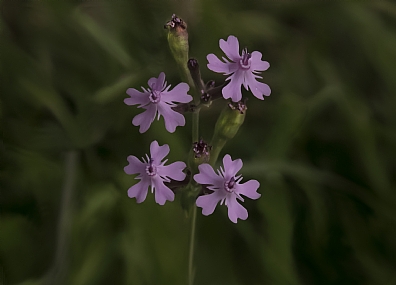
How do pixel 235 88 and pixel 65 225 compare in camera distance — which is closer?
pixel 235 88

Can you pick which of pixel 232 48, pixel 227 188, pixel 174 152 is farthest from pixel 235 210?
pixel 174 152

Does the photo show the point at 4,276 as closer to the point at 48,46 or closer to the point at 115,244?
the point at 115,244

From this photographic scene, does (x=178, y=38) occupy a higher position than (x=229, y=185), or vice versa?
(x=178, y=38)

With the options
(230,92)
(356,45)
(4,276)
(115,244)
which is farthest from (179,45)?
(356,45)

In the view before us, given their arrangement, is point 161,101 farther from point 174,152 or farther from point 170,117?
point 174,152

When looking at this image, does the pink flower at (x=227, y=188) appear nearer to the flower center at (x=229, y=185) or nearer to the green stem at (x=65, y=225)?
the flower center at (x=229, y=185)

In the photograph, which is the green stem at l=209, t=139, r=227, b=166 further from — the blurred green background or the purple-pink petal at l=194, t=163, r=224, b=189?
the blurred green background

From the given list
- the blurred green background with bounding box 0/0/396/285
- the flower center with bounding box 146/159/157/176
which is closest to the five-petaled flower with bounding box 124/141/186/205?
the flower center with bounding box 146/159/157/176
